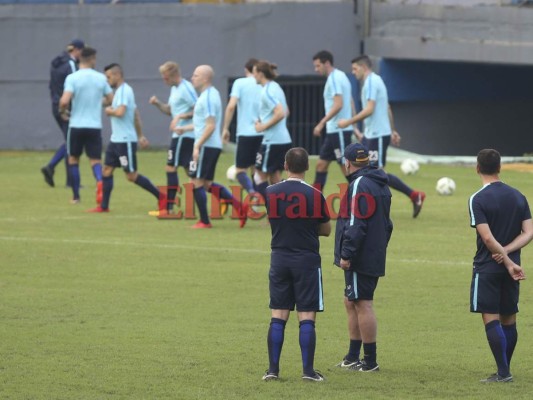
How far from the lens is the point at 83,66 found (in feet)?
64.9

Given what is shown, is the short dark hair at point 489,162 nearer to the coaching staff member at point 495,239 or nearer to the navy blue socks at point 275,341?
the coaching staff member at point 495,239

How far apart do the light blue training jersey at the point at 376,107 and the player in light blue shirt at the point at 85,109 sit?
4.17m

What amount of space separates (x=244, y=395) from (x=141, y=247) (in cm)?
736

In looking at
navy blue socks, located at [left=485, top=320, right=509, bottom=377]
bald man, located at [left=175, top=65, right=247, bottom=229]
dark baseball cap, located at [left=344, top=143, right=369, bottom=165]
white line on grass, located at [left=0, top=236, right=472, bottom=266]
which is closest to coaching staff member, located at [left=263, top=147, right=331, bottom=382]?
dark baseball cap, located at [left=344, top=143, right=369, bottom=165]

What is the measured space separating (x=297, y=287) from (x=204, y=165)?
8.27 meters

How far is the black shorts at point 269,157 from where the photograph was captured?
17.6 meters

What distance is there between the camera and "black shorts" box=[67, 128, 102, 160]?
64.8ft

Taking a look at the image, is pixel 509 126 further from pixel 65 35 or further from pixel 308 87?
pixel 65 35

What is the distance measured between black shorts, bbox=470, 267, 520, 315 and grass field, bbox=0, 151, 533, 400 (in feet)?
1.75

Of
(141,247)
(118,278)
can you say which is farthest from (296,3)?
(118,278)

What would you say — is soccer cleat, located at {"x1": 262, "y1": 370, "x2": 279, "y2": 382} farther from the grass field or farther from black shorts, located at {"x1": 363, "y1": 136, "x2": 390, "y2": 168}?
black shorts, located at {"x1": 363, "y1": 136, "x2": 390, "y2": 168}

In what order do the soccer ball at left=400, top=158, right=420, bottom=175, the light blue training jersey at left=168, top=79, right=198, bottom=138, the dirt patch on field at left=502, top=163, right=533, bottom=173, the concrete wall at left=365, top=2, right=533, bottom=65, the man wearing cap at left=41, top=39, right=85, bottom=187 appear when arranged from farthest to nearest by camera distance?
the concrete wall at left=365, top=2, right=533, bottom=65 → the dirt patch on field at left=502, top=163, right=533, bottom=173 → the soccer ball at left=400, top=158, right=420, bottom=175 → the man wearing cap at left=41, top=39, right=85, bottom=187 → the light blue training jersey at left=168, top=79, right=198, bottom=138

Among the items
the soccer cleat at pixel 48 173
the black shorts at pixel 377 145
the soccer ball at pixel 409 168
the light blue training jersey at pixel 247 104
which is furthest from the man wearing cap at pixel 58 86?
the soccer ball at pixel 409 168

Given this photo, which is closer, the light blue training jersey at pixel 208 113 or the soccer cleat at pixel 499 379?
the soccer cleat at pixel 499 379
